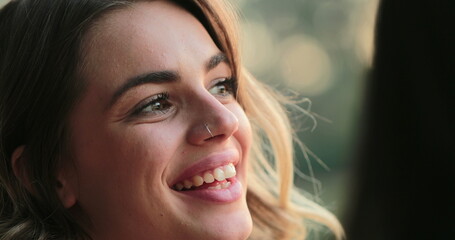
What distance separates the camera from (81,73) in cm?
235

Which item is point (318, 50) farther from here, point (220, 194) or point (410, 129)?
point (410, 129)

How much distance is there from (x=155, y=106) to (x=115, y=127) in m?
0.15

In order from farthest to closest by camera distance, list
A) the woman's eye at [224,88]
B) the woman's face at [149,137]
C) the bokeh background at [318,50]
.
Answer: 1. the bokeh background at [318,50]
2. the woman's eye at [224,88]
3. the woman's face at [149,137]

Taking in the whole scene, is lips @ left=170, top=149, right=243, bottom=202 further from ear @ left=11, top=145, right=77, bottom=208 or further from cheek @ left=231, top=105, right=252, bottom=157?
ear @ left=11, top=145, right=77, bottom=208

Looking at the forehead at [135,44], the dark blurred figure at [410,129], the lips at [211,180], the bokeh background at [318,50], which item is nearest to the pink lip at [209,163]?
the lips at [211,180]

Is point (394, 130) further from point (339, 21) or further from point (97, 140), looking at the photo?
point (339, 21)

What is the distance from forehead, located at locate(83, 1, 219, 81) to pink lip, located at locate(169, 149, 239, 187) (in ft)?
1.04

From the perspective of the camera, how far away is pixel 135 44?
7.64ft

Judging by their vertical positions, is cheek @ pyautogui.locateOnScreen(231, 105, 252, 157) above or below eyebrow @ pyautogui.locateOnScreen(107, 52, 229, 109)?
below

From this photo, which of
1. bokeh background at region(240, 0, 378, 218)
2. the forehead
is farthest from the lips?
bokeh background at region(240, 0, 378, 218)

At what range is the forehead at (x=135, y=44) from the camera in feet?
7.59

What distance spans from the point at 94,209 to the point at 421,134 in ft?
4.28

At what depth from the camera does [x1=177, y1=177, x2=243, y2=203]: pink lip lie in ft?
7.81

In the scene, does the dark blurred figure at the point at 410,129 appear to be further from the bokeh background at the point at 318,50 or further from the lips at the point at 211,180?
the bokeh background at the point at 318,50
